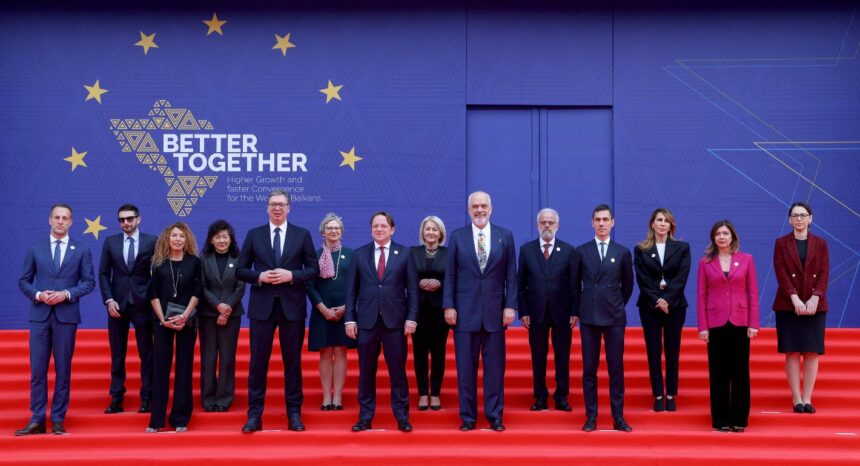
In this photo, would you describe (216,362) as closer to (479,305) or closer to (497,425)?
(479,305)

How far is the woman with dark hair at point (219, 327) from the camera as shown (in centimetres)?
613

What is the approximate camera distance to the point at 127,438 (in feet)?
18.6

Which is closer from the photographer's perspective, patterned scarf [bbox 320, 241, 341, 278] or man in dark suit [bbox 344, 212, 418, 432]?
man in dark suit [bbox 344, 212, 418, 432]

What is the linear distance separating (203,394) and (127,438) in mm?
648

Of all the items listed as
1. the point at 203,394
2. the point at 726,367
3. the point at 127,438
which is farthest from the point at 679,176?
the point at 127,438

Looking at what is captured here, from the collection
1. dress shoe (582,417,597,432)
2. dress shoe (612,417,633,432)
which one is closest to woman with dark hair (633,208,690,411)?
dress shoe (612,417,633,432)

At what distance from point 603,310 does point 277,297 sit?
222cm

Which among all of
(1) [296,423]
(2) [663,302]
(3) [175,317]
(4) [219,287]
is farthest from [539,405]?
(3) [175,317]

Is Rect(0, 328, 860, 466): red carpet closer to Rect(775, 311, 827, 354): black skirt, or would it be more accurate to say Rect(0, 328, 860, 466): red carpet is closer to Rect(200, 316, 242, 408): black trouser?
Rect(200, 316, 242, 408): black trouser

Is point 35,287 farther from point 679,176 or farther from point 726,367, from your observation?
point 679,176

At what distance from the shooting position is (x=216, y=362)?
6.18m

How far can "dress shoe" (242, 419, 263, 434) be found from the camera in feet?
18.7

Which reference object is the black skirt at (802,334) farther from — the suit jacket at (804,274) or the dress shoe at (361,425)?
the dress shoe at (361,425)

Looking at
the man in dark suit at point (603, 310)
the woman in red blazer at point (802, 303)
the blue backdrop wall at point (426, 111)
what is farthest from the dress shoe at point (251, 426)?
the woman in red blazer at point (802, 303)
